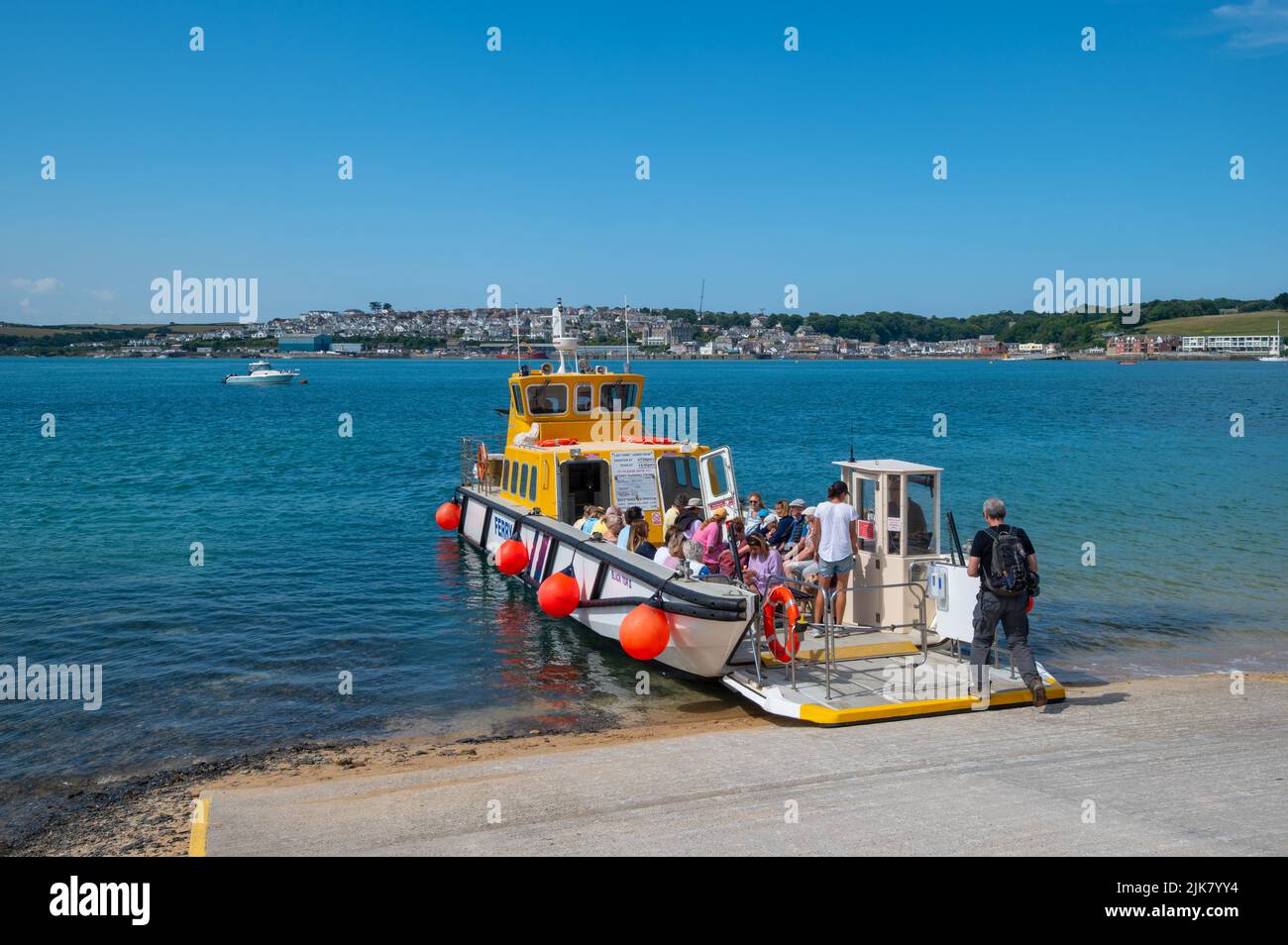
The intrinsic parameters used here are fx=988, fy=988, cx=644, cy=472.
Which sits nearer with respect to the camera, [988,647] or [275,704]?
[988,647]

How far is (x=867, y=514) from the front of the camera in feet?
Result: 40.5

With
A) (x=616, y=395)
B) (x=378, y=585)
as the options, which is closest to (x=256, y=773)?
(x=378, y=585)

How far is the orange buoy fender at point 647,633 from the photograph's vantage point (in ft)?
38.0

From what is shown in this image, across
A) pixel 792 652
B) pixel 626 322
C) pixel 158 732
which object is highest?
pixel 626 322

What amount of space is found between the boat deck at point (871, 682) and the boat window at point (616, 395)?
8.50m

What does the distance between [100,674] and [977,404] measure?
271ft

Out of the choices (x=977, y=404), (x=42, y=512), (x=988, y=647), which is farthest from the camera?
(x=977, y=404)

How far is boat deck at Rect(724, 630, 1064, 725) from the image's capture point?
33.2 ft

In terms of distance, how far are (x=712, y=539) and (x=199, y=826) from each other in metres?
7.11

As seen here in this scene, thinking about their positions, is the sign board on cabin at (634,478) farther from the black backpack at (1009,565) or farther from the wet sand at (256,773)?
the black backpack at (1009,565)

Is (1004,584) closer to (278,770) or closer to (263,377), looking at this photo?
(278,770)
